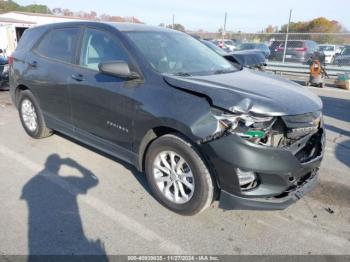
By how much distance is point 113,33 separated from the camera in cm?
364

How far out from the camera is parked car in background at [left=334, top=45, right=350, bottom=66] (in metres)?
14.8

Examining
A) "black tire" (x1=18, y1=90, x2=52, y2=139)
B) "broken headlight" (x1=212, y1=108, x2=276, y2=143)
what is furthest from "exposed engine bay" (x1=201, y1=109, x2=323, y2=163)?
"black tire" (x1=18, y1=90, x2=52, y2=139)

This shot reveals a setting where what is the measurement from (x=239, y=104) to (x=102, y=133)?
1.78 m

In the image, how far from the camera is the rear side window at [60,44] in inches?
162

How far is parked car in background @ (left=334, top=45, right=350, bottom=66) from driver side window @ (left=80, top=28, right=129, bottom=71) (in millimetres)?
14229

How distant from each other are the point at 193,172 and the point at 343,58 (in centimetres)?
1471

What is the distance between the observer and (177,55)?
377 cm

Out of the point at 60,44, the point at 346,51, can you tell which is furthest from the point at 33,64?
the point at 346,51

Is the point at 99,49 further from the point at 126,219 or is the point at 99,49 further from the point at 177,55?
the point at 126,219

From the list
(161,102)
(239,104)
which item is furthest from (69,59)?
(239,104)

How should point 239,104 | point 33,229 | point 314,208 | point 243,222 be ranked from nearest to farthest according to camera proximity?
point 239,104
point 33,229
point 243,222
point 314,208

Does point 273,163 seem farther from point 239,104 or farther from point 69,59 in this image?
Answer: point 69,59

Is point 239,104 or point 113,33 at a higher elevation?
point 113,33

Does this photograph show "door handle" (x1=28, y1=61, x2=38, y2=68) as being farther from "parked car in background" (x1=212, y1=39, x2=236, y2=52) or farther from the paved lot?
"parked car in background" (x1=212, y1=39, x2=236, y2=52)
